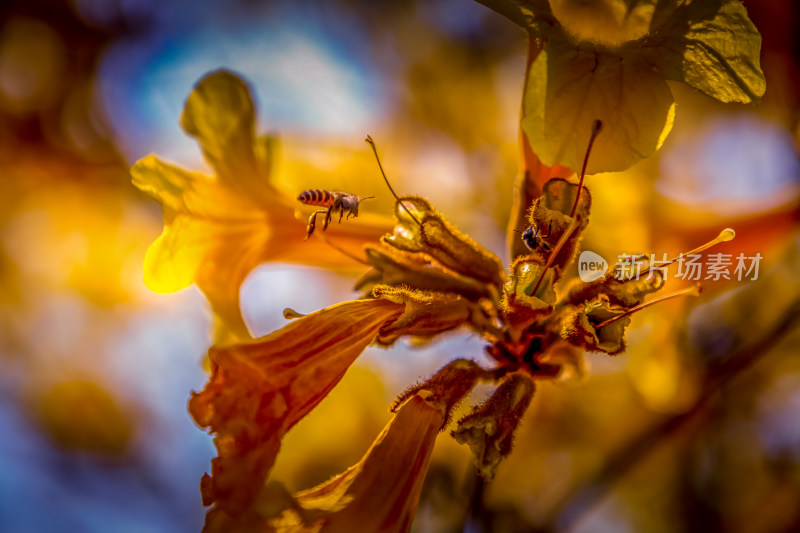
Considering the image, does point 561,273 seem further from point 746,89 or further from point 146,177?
point 146,177

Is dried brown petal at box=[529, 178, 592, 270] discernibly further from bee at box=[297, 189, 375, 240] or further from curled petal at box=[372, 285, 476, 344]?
bee at box=[297, 189, 375, 240]

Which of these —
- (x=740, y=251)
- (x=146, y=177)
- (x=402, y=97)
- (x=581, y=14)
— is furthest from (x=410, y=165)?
(x=581, y=14)

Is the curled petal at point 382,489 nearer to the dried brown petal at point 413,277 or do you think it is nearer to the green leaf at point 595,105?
the dried brown petal at point 413,277

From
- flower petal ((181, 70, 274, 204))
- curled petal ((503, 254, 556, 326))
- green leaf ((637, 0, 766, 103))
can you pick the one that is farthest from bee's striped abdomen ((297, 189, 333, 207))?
green leaf ((637, 0, 766, 103))

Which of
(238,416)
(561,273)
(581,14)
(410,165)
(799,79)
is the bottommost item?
(238,416)

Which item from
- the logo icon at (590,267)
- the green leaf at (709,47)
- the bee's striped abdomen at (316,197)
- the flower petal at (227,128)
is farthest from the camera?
the flower petal at (227,128)

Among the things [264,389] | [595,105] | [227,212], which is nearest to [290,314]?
[264,389]

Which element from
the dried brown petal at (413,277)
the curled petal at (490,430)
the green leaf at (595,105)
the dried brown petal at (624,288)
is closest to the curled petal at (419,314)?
the dried brown petal at (413,277)

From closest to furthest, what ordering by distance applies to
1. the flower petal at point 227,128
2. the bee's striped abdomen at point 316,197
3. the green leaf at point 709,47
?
the green leaf at point 709,47
the bee's striped abdomen at point 316,197
the flower petal at point 227,128
